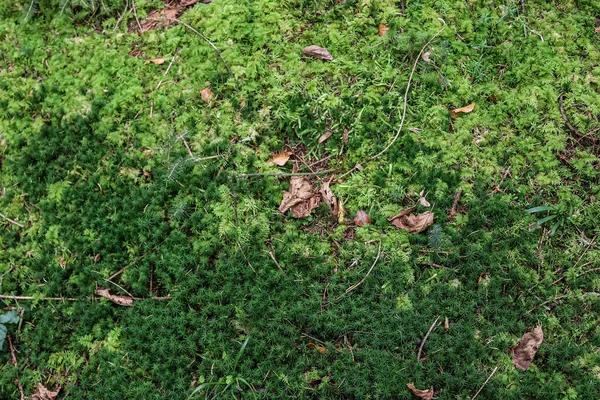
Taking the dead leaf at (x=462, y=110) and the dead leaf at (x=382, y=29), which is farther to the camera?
the dead leaf at (x=382, y=29)

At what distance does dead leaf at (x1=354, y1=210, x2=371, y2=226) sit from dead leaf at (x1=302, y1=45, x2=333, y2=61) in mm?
1299

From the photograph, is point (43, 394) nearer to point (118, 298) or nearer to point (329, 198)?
point (118, 298)

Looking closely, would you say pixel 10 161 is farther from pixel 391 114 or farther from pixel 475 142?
pixel 475 142

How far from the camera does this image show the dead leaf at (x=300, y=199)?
11.7 feet

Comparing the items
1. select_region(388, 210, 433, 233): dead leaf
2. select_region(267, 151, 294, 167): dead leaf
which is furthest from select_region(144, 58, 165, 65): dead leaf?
select_region(388, 210, 433, 233): dead leaf

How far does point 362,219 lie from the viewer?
3514 millimetres

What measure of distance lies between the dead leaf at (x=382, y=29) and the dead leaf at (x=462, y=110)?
86cm

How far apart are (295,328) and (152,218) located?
48.6 inches

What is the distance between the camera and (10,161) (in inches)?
151

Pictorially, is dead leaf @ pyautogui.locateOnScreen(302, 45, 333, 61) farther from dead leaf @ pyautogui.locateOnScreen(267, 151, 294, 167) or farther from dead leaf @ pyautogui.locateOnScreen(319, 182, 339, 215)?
dead leaf @ pyautogui.locateOnScreen(319, 182, 339, 215)

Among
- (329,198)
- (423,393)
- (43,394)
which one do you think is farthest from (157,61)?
(423,393)

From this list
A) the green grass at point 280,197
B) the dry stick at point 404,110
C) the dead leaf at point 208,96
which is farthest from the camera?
the dead leaf at point 208,96

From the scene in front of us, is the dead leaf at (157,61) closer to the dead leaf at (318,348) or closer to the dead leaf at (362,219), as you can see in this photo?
the dead leaf at (362,219)

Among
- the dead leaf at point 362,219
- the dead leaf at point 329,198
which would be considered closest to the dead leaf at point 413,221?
the dead leaf at point 362,219
